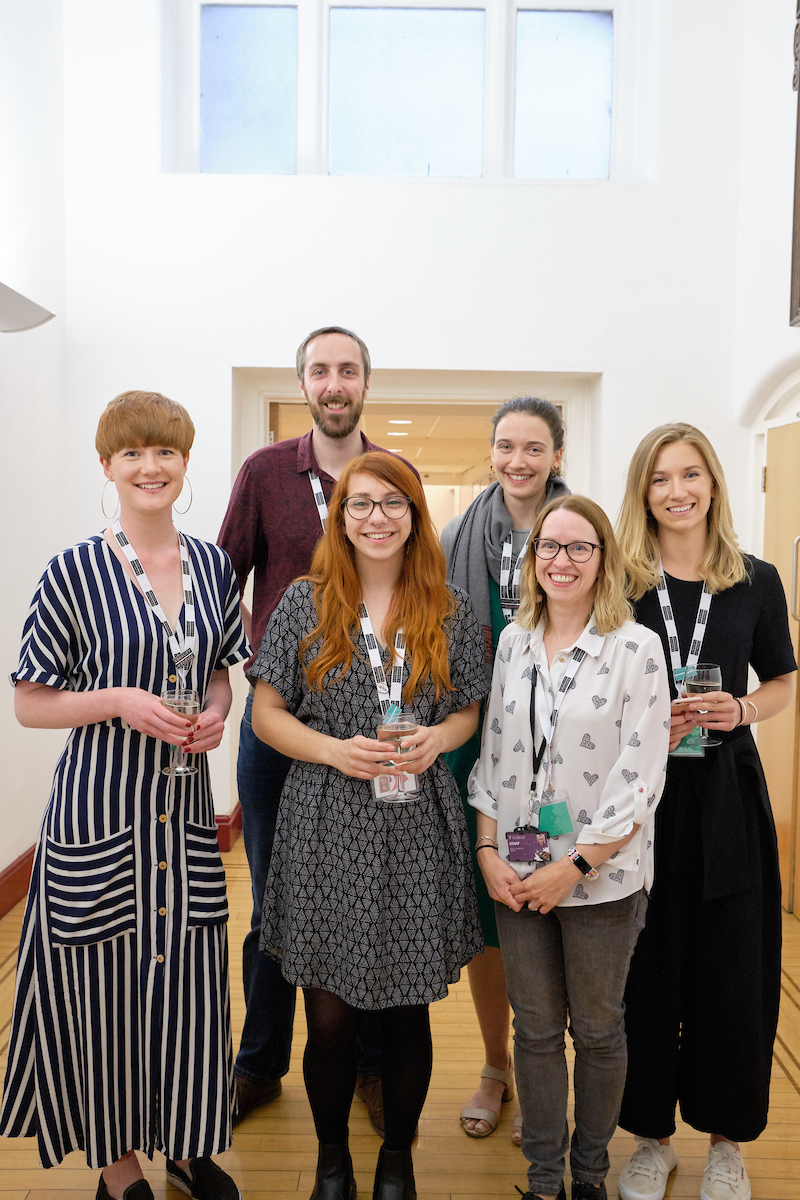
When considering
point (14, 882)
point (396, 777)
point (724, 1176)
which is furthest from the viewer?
point (14, 882)

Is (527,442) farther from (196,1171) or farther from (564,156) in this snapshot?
(564,156)

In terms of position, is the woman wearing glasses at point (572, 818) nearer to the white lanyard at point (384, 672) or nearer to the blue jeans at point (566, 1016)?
the blue jeans at point (566, 1016)

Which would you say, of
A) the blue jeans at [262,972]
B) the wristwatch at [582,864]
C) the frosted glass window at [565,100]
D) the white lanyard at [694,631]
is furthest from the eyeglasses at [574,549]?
the frosted glass window at [565,100]

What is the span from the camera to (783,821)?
166 inches

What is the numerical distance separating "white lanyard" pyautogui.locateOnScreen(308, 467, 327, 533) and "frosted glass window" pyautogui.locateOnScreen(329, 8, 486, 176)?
9.45 feet

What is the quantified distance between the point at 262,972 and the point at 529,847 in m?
1.06

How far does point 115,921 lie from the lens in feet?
6.02

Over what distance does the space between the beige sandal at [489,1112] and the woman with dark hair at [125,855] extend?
2.52 ft

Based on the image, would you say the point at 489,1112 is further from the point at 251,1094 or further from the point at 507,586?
the point at 507,586

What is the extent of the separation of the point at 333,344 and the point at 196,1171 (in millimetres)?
2070

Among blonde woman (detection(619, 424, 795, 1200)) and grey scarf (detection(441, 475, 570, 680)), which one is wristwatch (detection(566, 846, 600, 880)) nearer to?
blonde woman (detection(619, 424, 795, 1200))

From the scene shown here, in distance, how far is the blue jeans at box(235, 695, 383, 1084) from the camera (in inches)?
94.9

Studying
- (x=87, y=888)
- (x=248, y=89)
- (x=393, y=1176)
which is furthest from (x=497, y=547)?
(x=248, y=89)

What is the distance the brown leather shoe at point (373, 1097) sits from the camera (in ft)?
7.79
